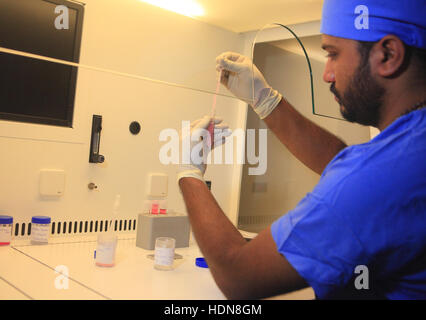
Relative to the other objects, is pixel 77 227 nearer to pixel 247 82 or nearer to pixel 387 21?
pixel 247 82

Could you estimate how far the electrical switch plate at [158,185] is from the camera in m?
1.71

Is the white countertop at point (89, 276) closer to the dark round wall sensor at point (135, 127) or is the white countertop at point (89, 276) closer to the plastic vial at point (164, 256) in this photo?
the plastic vial at point (164, 256)

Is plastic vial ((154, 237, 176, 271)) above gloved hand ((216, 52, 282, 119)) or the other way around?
the other way around

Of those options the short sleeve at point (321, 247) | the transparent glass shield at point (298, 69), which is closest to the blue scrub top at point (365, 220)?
the short sleeve at point (321, 247)

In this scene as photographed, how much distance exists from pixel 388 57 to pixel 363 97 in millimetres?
96

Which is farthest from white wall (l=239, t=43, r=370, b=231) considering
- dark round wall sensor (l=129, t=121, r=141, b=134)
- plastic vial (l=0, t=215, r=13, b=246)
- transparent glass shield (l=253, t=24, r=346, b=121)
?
plastic vial (l=0, t=215, r=13, b=246)

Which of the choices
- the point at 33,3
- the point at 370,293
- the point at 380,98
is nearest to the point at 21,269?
the point at 33,3

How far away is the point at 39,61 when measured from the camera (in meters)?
1.31

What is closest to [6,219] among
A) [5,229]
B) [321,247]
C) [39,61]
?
[5,229]

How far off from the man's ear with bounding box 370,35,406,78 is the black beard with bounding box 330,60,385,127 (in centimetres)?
2

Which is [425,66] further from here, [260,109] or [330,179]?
[260,109]

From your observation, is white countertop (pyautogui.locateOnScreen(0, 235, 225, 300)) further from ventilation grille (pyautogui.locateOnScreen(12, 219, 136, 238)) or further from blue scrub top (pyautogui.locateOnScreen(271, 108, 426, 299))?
blue scrub top (pyautogui.locateOnScreen(271, 108, 426, 299))

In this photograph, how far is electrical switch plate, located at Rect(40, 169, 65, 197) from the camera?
1.42 meters

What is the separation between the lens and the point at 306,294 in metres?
1.20
